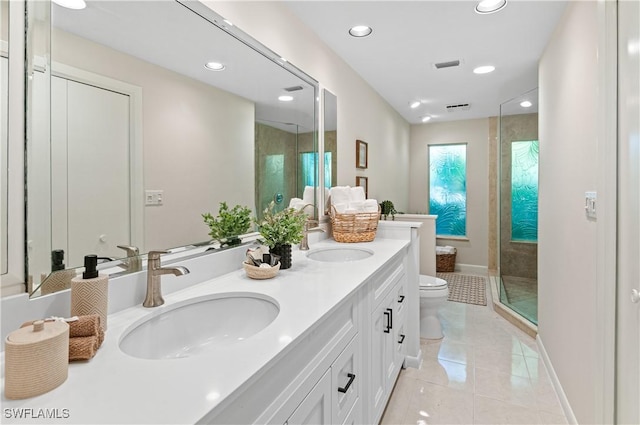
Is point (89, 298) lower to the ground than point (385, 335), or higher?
higher

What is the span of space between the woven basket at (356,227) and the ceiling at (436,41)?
121 centimetres

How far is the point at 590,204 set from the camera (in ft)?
4.91

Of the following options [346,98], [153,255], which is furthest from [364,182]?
[153,255]

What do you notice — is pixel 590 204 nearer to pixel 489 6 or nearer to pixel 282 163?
pixel 489 6

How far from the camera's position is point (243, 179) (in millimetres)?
1602

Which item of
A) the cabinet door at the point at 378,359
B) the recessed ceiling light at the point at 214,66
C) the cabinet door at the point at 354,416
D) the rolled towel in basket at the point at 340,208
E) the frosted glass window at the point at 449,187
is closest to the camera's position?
the cabinet door at the point at 354,416

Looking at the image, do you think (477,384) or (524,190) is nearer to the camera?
(477,384)

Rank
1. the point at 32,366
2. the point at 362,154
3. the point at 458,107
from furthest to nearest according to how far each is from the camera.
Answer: the point at 458,107 → the point at 362,154 → the point at 32,366

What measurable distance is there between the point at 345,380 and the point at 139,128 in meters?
1.13

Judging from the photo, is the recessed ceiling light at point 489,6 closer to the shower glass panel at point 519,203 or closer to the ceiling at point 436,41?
the ceiling at point 436,41

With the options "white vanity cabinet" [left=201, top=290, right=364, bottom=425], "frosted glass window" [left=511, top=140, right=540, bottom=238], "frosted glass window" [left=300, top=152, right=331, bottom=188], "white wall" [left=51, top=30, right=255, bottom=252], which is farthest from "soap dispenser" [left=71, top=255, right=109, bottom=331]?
"frosted glass window" [left=511, top=140, right=540, bottom=238]

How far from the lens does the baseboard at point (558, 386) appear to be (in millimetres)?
1770

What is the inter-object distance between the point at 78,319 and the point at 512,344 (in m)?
2.97

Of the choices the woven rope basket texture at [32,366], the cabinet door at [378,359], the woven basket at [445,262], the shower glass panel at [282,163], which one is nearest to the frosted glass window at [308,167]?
the shower glass panel at [282,163]
